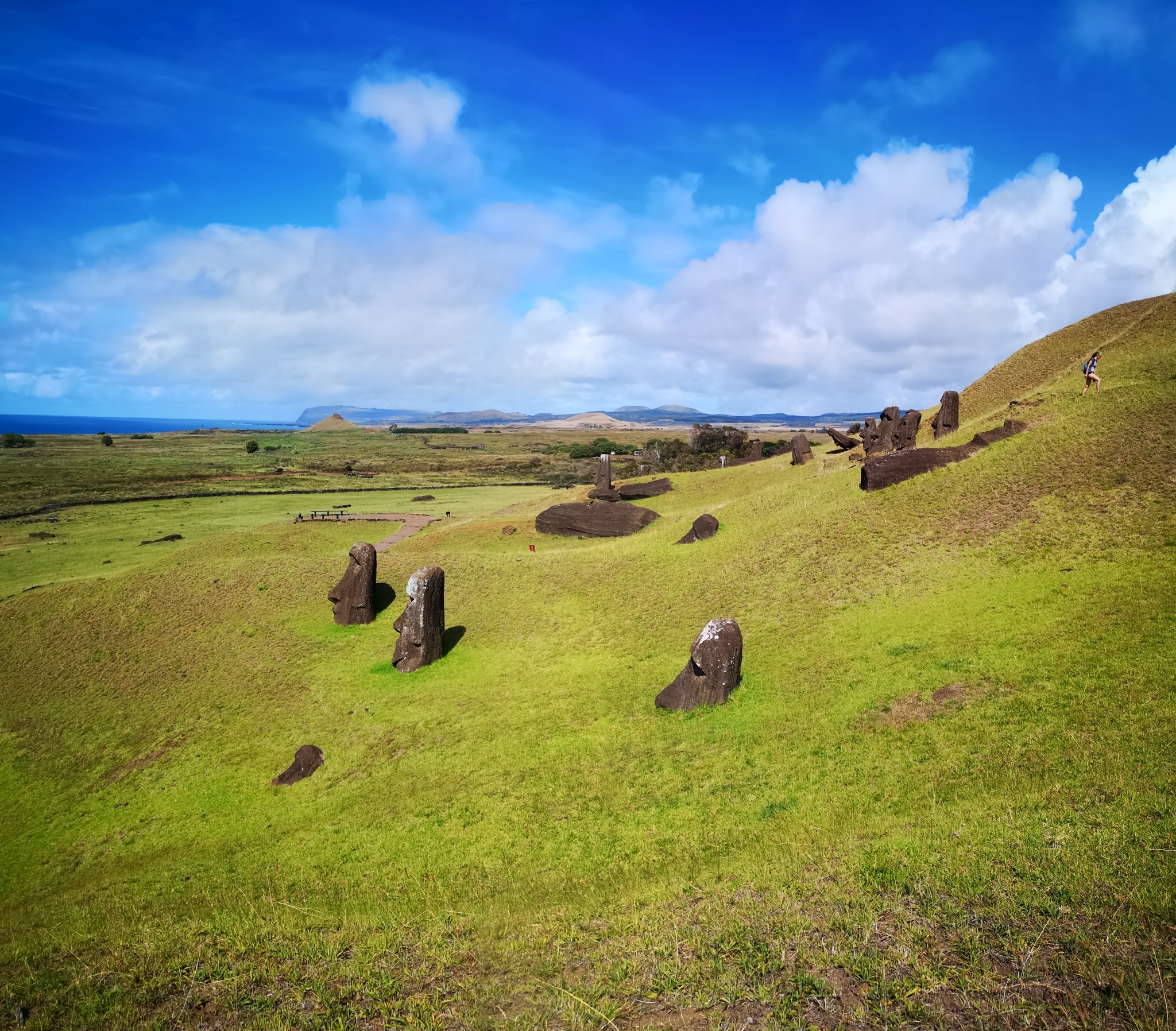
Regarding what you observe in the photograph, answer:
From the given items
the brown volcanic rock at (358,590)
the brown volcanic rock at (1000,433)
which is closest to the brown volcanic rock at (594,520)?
the brown volcanic rock at (358,590)

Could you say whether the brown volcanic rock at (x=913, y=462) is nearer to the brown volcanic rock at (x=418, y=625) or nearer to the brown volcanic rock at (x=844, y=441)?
the brown volcanic rock at (x=844, y=441)

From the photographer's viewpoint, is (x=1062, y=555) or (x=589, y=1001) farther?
(x=1062, y=555)

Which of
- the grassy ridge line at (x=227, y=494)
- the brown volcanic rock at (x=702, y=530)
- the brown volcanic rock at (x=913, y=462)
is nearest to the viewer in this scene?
the brown volcanic rock at (x=913, y=462)

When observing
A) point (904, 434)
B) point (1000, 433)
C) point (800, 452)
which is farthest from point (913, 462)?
point (800, 452)

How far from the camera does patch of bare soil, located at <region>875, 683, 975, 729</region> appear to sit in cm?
1260

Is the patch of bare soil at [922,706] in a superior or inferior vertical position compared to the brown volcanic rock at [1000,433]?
inferior

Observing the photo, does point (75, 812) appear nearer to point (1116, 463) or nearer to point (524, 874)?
point (524, 874)

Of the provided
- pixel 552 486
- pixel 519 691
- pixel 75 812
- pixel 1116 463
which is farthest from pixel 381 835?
pixel 552 486

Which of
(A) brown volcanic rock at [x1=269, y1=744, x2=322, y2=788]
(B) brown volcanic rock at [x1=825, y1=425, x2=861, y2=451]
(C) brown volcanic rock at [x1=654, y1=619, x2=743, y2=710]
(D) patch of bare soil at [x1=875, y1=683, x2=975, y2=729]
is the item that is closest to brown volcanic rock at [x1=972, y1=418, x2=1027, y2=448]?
(B) brown volcanic rock at [x1=825, y1=425, x2=861, y2=451]

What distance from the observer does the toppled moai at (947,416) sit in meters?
37.4

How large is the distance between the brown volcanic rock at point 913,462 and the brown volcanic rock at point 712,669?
1478 cm

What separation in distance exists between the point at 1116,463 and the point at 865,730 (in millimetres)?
15006

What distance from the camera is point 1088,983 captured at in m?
5.49

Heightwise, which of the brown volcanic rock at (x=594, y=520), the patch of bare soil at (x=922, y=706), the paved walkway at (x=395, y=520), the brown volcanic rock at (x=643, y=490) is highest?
the brown volcanic rock at (x=643, y=490)
